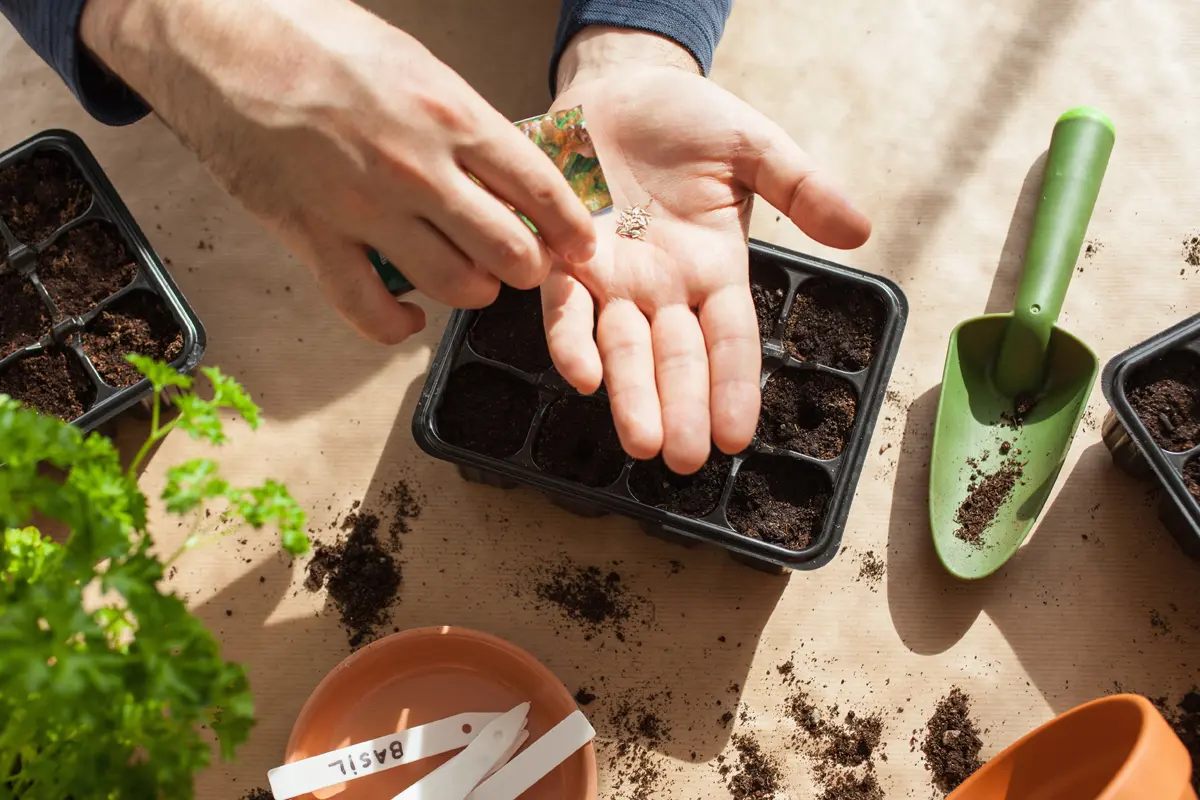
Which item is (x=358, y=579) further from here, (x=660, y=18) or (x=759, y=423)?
(x=660, y=18)

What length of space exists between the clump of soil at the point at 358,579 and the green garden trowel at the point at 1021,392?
764 millimetres

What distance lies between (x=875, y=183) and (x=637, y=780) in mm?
962

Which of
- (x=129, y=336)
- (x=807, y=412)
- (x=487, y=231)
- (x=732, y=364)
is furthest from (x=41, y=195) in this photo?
(x=807, y=412)

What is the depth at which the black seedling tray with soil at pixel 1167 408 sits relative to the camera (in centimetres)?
114

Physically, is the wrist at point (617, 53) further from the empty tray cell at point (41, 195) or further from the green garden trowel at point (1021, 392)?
the empty tray cell at point (41, 195)

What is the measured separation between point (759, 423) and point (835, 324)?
17 centimetres

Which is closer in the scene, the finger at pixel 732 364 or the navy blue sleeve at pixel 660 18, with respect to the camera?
the finger at pixel 732 364

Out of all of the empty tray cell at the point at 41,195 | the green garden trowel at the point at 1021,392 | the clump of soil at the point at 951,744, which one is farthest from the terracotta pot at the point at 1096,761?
the empty tray cell at the point at 41,195

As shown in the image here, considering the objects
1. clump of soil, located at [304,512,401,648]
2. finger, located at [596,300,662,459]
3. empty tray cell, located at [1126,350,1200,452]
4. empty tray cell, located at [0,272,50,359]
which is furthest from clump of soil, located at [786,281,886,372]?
empty tray cell, located at [0,272,50,359]

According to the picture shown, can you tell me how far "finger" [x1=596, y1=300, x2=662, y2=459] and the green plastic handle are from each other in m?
0.57

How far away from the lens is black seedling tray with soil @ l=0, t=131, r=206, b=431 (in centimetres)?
122

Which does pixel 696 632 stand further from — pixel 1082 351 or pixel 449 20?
pixel 449 20

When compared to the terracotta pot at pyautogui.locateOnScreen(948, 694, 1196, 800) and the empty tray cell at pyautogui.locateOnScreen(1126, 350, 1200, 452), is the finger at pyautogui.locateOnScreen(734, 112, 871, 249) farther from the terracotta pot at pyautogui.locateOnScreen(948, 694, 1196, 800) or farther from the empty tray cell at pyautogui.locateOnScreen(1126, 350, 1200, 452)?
the terracotta pot at pyautogui.locateOnScreen(948, 694, 1196, 800)

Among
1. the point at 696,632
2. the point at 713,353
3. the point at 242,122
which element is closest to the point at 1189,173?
the point at 713,353
